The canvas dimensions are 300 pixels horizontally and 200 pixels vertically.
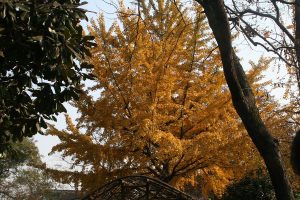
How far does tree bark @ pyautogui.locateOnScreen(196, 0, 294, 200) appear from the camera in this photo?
15.3 feet

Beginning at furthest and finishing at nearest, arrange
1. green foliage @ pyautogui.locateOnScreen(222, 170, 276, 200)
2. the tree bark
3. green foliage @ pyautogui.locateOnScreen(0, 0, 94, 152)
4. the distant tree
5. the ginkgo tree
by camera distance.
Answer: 1. the distant tree
2. green foliage @ pyautogui.locateOnScreen(222, 170, 276, 200)
3. the ginkgo tree
4. the tree bark
5. green foliage @ pyautogui.locateOnScreen(0, 0, 94, 152)

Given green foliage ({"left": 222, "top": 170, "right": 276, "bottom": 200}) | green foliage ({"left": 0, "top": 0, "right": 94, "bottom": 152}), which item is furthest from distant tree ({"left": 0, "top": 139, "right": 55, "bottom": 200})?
green foliage ({"left": 0, "top": 0, "right": 94, "bottom": 152})

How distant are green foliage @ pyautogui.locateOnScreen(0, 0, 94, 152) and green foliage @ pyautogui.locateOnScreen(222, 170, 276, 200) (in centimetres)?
936

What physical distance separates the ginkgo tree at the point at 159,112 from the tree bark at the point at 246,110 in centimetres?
249

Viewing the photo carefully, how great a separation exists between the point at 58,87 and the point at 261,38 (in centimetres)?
310

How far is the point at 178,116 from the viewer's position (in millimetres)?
7895

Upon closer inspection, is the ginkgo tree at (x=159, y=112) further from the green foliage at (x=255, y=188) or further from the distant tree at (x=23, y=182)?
the distant tree at (x=23, y=182)

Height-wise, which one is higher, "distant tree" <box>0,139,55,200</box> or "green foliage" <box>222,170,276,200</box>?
"distant tree" <box>0,139,55,200</box>

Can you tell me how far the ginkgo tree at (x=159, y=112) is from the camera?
761cm

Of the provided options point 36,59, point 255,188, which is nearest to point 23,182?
point 255,188

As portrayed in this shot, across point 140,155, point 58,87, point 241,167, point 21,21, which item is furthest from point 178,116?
point 21,21

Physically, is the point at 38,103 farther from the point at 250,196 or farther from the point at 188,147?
the point at 250,196

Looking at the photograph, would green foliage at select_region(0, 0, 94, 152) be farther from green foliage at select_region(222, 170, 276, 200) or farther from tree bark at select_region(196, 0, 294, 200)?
green foliage at select_region(222, 170, 276, 200)

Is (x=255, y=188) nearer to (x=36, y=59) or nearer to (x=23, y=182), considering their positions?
(x=36, y=59)
